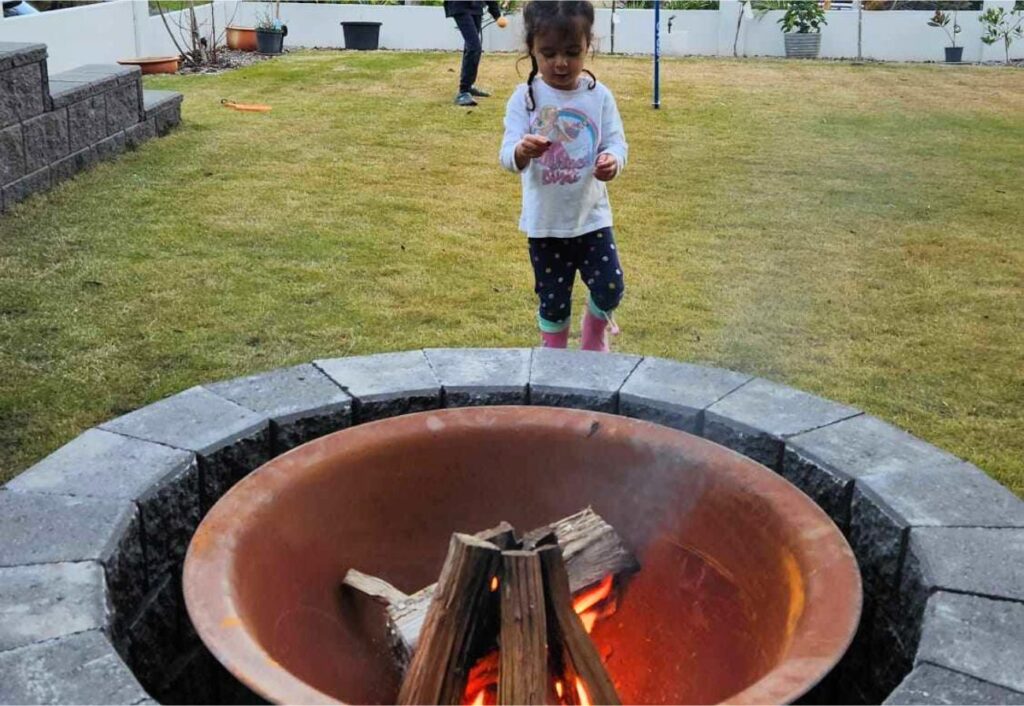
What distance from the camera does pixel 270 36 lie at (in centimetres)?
1220

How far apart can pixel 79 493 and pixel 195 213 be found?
3.88 m

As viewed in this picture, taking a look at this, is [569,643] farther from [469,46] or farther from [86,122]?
[469,46]

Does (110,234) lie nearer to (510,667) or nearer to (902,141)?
(510,667)

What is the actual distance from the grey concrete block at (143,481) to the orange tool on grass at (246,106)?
6805mm

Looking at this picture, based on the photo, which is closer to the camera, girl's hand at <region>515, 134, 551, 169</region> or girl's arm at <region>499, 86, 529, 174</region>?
girl's hand at <region>515, 134, 551, 169</region>

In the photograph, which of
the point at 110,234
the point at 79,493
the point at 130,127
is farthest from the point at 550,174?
the point at 130,127

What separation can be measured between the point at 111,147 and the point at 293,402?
196 inches

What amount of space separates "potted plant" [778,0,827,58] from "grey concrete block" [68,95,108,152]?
9.56 meters

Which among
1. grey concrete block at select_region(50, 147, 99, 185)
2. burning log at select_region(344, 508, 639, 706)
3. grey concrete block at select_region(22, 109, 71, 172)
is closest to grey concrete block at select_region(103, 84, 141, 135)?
grey concrete block at select_region(50, 147, 99, 185)

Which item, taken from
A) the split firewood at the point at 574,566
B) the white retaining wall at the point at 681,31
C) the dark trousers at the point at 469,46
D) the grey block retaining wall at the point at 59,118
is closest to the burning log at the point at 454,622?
the split firewood at the point at 574,566

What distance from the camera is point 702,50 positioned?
13.8 metres

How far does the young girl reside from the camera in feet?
9.79

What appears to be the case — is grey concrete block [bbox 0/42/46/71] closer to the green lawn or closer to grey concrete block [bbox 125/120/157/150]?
the green lawn

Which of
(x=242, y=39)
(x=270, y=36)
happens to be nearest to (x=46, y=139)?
(x=270, y=36)
